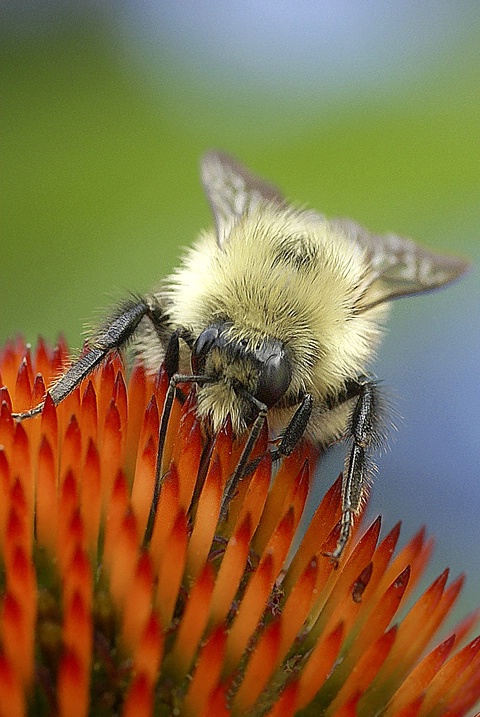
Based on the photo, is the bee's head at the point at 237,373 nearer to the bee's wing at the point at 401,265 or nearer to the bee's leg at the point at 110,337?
the bee's leg at the point at 110,337

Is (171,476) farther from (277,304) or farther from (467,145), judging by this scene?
(467,145)

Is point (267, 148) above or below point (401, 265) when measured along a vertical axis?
above

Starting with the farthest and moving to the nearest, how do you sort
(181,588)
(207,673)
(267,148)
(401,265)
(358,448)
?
(267,148), (401,265), (358,448), (181,588), (207,673)

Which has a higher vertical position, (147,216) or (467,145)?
(467,145)

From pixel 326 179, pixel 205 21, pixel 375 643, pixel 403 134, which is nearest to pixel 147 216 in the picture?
pixel 326 179

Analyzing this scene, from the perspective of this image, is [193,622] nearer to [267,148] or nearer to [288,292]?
[288,292]

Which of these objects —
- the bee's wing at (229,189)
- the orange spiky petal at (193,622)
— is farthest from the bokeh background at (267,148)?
the orange spiky petal at (193,622)

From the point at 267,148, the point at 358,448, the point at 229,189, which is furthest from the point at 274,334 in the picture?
the point at 267,148
